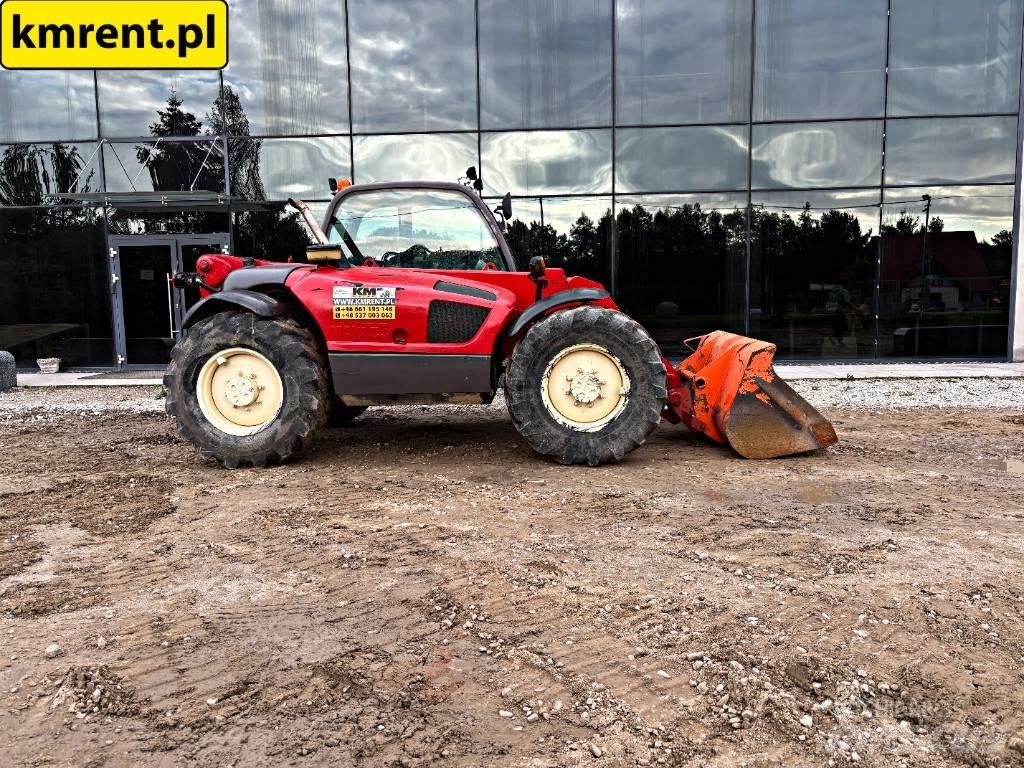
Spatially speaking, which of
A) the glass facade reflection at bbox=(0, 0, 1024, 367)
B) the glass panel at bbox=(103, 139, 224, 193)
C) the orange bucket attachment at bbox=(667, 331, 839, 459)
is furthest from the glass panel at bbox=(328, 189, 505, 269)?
the glass panel at bbox=(103, 139, 224, 193)

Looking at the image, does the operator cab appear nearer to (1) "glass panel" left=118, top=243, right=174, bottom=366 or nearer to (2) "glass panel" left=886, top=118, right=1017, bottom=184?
(1) "glass panel" left=118, top=243, right=174, bottom=366

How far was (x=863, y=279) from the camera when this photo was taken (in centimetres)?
1305

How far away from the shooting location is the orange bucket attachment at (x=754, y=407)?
5695 mm

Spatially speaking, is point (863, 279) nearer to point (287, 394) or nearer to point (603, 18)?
point (603, 18)

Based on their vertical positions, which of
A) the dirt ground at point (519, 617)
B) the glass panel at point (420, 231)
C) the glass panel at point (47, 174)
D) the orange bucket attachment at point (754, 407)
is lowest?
the dirt ground at point (519, 617)

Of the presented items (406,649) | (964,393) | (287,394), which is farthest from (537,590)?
(964,393)

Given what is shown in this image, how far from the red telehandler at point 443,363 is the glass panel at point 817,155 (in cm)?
820

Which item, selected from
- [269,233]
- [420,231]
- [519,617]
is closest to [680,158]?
[269,233]

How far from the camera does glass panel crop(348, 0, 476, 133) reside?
1312cm

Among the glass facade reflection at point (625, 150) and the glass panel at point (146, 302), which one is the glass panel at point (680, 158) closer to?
the glass facade reflection at point (625, 150)

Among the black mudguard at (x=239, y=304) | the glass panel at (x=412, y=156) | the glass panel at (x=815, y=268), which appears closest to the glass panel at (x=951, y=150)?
the glass panel at (x=815, y=268)

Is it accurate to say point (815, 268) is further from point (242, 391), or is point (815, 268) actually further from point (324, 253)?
point (242, 391)

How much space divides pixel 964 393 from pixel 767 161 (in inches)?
212

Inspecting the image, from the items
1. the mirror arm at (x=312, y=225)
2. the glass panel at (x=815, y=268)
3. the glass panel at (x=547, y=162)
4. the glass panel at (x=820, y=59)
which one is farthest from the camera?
the glass panel at (x=547, y=162)
